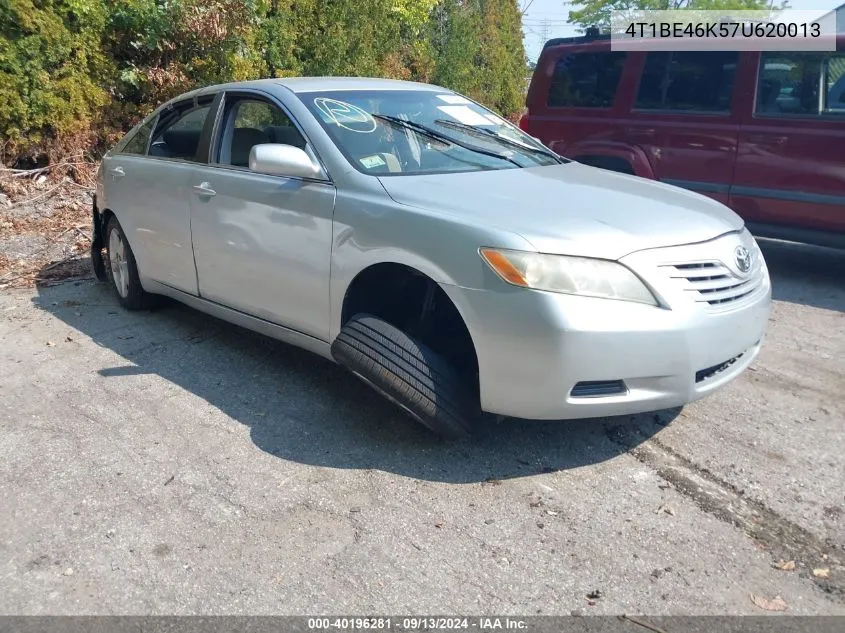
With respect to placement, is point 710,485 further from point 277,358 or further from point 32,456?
point 32,456

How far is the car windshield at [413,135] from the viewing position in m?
4.15

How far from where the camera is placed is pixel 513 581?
2.82 meters

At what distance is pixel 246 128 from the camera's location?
4.84 meters

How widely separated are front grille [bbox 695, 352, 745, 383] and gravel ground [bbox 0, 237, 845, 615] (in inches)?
15.8

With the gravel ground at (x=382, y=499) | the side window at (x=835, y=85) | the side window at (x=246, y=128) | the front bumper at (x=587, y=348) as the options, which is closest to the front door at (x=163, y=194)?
the side window at (x=246, y=128)

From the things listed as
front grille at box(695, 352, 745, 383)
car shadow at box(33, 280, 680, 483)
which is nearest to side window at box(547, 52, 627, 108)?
car shadow at box(33, 280, 680, 483)

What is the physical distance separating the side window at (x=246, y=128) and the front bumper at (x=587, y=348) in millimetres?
1764

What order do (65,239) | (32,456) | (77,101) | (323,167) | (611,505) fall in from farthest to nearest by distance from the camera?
(77,101)
(65,239)
(323,167)
(32,456)
(611,505)

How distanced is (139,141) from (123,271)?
36.4 inches

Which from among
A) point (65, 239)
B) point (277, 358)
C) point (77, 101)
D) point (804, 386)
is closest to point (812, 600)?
point (804, 386)

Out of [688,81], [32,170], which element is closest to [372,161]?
[688,81]

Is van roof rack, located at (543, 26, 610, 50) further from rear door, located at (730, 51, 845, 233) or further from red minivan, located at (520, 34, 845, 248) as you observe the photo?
rear door, located at (730, 51, 845, 233)

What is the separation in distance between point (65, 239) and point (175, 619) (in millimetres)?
6195

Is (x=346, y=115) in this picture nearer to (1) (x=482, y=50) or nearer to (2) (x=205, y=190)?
(2) (x=205, y=190)
